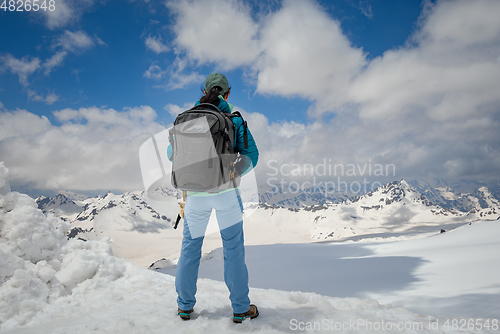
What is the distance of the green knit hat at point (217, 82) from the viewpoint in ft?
10.5

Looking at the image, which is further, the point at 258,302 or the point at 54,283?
the point at 54,283

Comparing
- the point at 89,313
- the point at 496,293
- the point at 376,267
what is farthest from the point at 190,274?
the point at 376,267

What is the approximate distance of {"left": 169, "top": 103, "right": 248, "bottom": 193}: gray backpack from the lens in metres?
2.66

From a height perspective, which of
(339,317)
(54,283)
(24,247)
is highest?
(24,247)

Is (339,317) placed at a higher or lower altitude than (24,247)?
lower

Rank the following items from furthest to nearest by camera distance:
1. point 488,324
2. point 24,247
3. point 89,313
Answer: point 24,247, point 89,313, point 488,324

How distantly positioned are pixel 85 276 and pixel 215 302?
8.58 ft

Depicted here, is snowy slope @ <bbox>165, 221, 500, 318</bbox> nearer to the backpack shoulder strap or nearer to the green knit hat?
the backpack shoulder strap

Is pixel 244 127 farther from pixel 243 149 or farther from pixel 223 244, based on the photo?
pixel 223 244

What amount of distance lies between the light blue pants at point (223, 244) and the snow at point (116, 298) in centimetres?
29

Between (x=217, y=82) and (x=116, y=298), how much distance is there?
364cm

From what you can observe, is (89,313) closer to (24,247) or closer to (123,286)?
(123,286)

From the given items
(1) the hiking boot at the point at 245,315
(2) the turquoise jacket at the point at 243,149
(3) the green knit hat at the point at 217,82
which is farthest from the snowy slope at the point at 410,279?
(3) the green knit hat at the point at 217,82

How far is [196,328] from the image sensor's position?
8.34ft
